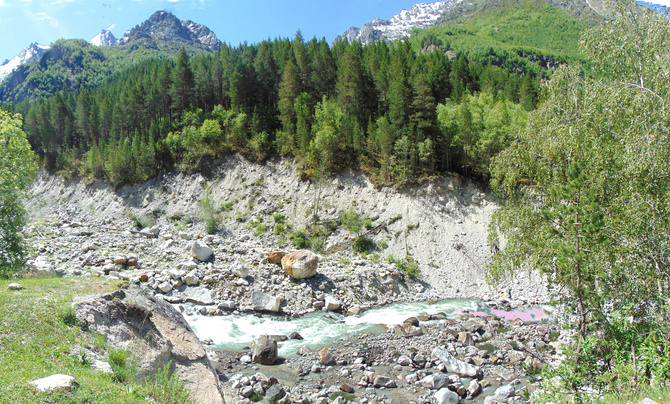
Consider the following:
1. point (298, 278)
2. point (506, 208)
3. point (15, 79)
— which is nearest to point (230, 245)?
point (298, 278)

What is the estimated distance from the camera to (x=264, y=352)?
16500mm

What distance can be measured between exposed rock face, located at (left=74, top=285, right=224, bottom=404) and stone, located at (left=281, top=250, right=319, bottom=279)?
46.6ft

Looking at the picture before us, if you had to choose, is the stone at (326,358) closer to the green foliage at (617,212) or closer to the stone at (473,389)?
the stone at (473,389)

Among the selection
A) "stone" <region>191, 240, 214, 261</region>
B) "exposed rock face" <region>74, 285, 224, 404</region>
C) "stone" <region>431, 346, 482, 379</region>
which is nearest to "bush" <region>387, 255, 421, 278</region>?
"stone" <region>431, 346, 482, 379</region>

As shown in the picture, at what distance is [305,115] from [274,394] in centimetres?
3560

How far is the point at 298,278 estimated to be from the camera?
26.3m

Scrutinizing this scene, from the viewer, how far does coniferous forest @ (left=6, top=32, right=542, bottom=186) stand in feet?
122

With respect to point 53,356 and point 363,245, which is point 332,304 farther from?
point 53,356

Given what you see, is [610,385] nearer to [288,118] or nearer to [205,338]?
[205,338]

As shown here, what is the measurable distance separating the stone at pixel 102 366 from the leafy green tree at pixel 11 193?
12.0 metres

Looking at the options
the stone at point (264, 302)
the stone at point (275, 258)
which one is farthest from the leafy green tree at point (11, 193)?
the stone at point (275, 258)

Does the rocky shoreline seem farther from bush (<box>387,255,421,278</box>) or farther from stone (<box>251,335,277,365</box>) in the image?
bush (<box>387,255,421,278</box>)

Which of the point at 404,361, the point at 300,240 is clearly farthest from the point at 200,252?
the point at 404,361

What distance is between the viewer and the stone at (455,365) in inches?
586
